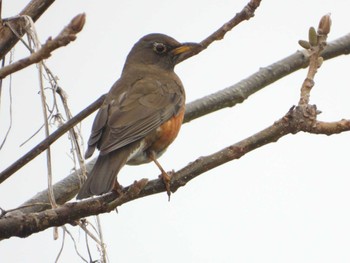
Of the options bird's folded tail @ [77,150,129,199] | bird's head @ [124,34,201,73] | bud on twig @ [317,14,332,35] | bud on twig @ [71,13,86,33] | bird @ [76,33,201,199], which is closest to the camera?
bud on twig @ [71,13,86,33]

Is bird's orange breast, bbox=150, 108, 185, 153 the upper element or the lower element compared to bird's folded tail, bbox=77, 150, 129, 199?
upper

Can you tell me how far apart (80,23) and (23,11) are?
3.23 ft

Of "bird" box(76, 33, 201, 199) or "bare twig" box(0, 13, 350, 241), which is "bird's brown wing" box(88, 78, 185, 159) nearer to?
"bird" box(76, 33, 201, 199)

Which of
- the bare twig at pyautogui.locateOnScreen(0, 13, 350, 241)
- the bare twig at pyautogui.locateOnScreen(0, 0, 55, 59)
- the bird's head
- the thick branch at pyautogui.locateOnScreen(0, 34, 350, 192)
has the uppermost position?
the bird's head

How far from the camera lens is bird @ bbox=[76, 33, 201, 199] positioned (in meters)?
3.64

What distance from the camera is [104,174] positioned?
3.47m

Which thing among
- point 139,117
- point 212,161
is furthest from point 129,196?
point 139,117

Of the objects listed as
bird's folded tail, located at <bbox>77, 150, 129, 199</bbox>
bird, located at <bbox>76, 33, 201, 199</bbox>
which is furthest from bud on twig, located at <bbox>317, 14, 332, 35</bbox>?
bird's folded tail, located at <bbox>77, 150, 129, 199</bbox>

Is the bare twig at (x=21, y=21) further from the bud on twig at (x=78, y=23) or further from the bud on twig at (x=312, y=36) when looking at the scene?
the bud on twig at (x=312, y=36)

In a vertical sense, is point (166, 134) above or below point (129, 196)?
above

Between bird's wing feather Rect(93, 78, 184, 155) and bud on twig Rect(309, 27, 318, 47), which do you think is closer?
bud on twig Rect(309, 27, 318, 47)

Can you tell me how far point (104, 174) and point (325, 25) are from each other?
1.33 metres

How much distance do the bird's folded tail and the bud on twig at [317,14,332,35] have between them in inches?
45.4

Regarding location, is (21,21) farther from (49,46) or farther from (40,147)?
(49,46)
